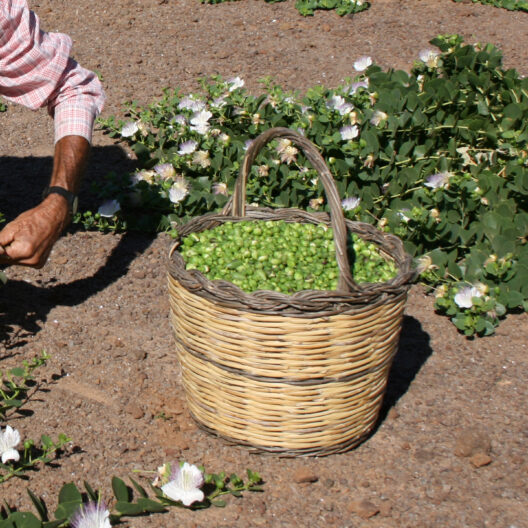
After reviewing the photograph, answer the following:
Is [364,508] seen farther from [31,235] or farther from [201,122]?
[201,122]

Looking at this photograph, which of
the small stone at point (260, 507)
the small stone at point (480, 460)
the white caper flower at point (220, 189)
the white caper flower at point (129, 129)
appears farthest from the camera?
the white caper flower at point (129, 129)

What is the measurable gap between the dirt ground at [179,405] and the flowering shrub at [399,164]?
152 mm

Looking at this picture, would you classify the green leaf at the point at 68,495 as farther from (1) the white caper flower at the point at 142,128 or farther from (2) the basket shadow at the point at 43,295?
(1) the white caper flower at the point at 142,128

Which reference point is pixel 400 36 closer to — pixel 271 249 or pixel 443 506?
pixel 271 249

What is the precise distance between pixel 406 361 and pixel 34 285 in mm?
1412

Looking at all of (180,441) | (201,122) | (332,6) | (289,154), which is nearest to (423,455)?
(180,441)

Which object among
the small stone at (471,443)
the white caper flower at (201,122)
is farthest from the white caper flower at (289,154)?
the small stone at (471,443)

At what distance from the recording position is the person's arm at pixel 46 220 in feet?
8.04

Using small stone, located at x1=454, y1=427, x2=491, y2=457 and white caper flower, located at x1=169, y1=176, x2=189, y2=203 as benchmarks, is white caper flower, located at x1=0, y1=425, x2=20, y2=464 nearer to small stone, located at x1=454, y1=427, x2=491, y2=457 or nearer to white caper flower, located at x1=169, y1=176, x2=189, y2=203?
small stone, located at x1=454, y1=427, x2=491, y2=457

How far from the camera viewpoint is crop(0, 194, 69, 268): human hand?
2.45 metres

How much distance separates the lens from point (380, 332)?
2.07 m

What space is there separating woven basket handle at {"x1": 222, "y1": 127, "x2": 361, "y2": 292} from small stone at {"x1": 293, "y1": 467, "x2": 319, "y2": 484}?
1.81ft

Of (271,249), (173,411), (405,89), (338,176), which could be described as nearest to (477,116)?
(405,89)

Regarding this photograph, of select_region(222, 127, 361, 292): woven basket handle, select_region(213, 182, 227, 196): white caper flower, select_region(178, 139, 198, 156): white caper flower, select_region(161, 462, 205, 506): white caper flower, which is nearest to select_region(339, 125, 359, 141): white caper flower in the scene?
select_region(213, 182, 227, 196): white caper flower
